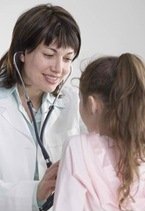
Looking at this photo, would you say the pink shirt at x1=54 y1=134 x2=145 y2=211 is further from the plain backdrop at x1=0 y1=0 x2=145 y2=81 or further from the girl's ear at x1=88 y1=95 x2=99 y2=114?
the plain backdrop at x1=0 y1=0 x2=145 y2=81

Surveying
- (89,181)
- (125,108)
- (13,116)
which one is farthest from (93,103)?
(13,116)

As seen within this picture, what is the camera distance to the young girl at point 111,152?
0.93 m

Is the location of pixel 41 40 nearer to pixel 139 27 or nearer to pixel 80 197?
pixel 80 197

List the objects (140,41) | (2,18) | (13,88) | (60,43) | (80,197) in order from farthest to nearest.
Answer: (140,41) < (2,18) < (13,88) < (60,43) < (80,197)

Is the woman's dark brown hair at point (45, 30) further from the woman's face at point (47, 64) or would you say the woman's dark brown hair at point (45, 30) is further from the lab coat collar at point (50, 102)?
the lab coat collar at point (50, 102)

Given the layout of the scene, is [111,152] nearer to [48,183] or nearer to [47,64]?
[48,183]

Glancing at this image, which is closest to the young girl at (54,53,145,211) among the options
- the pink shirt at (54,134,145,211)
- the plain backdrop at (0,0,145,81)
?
the pink shirt at (54,134,145,211)

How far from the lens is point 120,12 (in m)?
2.11

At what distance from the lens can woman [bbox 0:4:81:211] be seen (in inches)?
49.4

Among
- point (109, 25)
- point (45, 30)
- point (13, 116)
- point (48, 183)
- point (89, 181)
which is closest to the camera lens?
point (89, 181)

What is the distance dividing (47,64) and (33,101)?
204mm

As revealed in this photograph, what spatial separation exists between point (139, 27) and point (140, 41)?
7 centimetres

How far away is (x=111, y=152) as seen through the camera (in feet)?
3.17

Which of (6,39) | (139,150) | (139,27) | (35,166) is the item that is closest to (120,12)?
(139,27)
